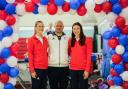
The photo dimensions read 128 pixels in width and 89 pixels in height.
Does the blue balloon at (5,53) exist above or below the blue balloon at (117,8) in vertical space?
below

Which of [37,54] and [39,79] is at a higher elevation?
[37,54]

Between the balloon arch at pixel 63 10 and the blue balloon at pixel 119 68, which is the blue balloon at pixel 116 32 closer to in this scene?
the balloon arch at pixel 63 10

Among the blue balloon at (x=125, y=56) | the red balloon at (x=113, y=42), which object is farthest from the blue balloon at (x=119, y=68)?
the red balloon at (x=113, y=42)

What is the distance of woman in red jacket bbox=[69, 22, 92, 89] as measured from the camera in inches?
198

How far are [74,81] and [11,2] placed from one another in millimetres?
1640

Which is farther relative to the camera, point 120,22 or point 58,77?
point 58,77

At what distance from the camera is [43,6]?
5.12m

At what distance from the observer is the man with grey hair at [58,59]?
5.15 meters

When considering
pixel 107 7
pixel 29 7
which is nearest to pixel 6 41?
pixel 29 7

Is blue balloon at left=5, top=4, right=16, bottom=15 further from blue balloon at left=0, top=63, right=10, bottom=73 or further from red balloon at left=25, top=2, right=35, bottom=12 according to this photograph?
blue balloon at left=0, top=63, right=10, bottom=73

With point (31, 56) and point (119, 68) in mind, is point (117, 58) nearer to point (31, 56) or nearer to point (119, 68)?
point (119, 68)

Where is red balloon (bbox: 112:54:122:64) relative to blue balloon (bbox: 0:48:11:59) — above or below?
below

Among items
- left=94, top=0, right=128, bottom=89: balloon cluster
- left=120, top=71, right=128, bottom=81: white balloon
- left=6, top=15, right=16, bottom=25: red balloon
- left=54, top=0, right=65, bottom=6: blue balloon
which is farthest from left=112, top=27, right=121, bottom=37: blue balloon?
left=6, top=15, right=16, bottom=25: red balloon

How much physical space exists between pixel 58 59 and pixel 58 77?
30 cm
